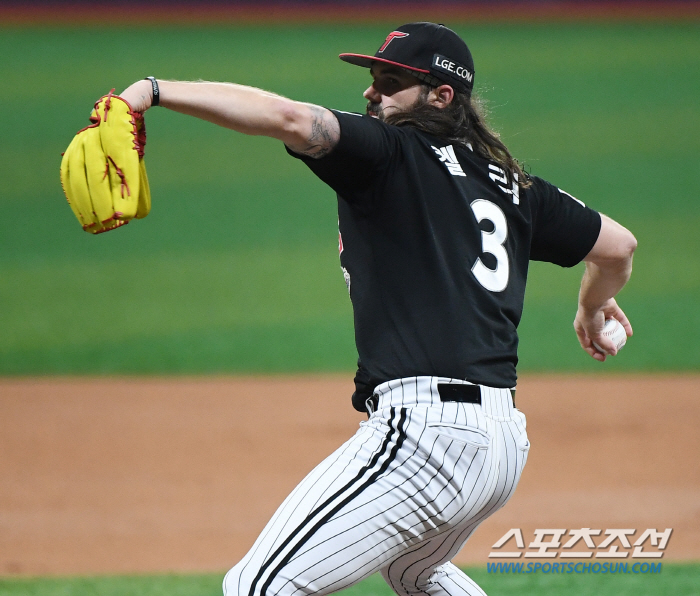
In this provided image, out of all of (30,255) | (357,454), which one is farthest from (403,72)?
(30,255)

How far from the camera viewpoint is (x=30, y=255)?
13.3 m

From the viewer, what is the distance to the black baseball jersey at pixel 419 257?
Answer: 244cm

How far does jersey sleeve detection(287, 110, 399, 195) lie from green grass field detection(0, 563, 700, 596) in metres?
2.50

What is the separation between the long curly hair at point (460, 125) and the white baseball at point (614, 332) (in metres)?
0.73

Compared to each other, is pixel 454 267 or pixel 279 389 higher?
pixel 454 267

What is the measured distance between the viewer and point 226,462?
6.54 m

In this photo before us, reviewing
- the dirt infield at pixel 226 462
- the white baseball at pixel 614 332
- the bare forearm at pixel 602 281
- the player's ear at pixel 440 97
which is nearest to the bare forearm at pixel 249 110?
the player's ear at pixel 440 97

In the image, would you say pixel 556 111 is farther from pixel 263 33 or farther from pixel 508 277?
pixel 508 277

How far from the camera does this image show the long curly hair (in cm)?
271

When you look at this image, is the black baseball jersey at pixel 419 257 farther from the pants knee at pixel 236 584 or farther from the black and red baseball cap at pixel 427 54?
the pants knee at pixel 236 584

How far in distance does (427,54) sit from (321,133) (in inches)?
23.3

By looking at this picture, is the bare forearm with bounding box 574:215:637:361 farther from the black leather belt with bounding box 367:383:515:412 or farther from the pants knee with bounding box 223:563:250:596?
the pants knee with bounding box 223:563:250:596

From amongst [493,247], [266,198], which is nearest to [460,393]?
[493,247]

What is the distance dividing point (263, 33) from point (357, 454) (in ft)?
75.8
